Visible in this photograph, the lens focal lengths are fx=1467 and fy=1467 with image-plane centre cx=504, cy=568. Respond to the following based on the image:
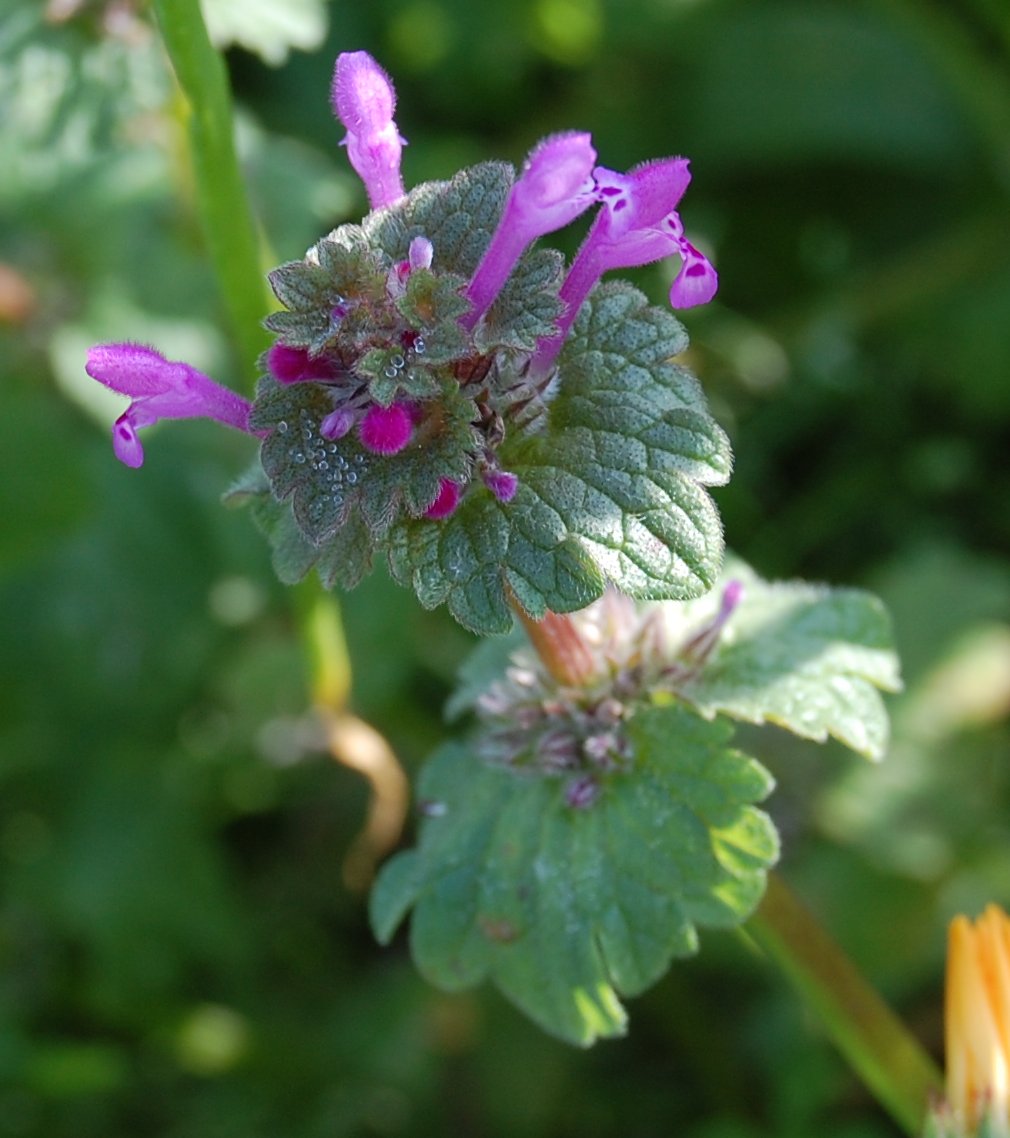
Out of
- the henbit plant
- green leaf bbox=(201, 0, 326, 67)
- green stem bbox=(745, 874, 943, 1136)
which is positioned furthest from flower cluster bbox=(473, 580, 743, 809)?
green leaf bbox=(201, 0, 326, 67)

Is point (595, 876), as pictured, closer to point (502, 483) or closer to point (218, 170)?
point (502, 483)

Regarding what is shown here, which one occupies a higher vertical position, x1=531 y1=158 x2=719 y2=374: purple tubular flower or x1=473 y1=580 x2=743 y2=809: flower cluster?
x1=531 y1=158 x2=719 y2=374: purple tubular flower

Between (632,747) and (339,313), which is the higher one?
(339,313)

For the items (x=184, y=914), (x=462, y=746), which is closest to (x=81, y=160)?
(x=184, y=914)

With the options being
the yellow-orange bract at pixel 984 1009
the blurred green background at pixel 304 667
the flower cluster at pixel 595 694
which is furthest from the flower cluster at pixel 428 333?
the blurred green background at pixel 304 667

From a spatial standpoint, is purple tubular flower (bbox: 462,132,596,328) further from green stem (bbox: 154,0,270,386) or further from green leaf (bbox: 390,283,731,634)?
green stem (bbox: 154,0,270,386)

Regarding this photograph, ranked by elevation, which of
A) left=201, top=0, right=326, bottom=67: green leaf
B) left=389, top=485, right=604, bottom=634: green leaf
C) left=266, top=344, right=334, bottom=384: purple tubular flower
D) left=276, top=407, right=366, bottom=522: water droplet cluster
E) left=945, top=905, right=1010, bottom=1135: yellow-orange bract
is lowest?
left=945, top=905, right=1010, bottom=1135: yellow-orange bract

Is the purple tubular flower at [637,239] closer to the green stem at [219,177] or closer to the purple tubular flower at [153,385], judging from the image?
the purple tubular flower at [153,385]

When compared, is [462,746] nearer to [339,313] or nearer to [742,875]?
[742,875]
